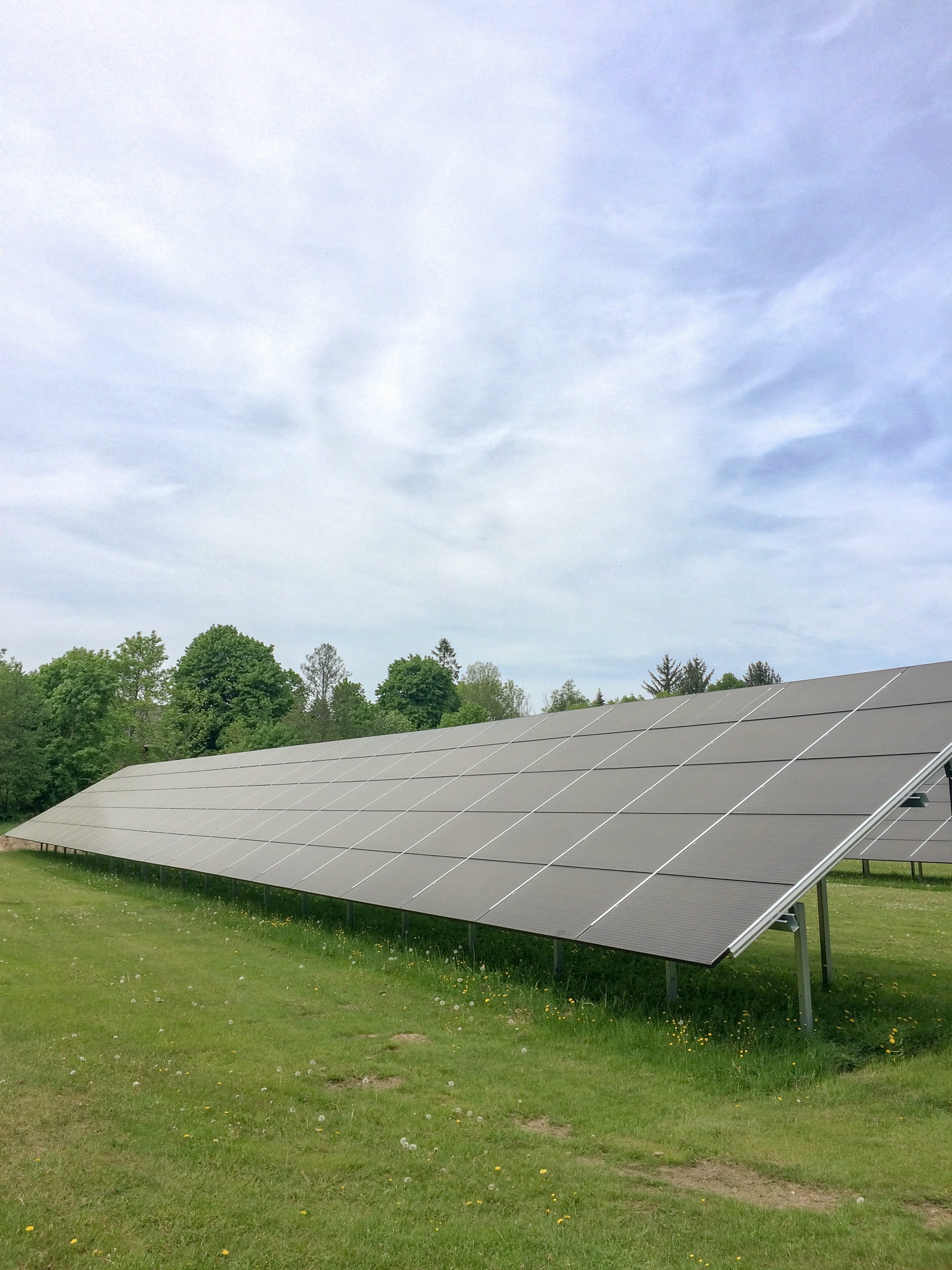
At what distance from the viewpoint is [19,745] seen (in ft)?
190

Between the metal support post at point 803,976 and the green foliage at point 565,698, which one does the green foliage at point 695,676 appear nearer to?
the green foliage at point 565,698

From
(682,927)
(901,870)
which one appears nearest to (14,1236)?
(682,927)

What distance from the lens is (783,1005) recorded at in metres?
10.8

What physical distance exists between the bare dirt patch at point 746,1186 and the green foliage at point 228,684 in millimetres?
70312

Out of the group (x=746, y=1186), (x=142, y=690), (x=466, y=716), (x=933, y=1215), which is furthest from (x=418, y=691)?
(x=933, y=1215)

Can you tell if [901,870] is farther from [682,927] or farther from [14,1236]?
[14,1236]

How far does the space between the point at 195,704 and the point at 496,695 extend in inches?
1844

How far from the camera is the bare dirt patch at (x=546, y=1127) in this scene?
7660 mm

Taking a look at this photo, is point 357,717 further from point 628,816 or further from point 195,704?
point 628,816

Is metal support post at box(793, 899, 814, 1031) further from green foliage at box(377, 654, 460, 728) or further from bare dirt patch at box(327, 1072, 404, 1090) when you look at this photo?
green foliage at box(377, 654, 460, 728)

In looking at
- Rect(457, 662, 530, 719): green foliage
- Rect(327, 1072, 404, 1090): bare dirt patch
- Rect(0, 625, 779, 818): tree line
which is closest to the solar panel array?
Rect(327, 1072, 404, 1090): bare dirt patch

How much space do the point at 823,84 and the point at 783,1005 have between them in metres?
15.3

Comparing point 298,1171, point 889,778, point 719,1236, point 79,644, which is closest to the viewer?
point 719,1236

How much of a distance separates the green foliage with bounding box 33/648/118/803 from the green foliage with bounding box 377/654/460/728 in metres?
38.8
